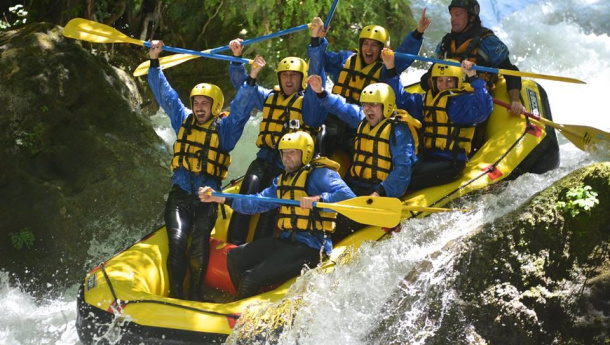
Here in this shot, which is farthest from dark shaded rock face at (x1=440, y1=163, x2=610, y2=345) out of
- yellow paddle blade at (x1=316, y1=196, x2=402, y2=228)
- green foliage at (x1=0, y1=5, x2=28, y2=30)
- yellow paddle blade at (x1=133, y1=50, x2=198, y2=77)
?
green foliage at (x1=0, y1=5, x2=28, y2=30)

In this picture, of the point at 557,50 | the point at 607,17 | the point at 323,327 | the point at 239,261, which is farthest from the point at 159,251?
the point at 607,17

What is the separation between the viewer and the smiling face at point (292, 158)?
488cm

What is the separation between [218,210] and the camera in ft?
18.4

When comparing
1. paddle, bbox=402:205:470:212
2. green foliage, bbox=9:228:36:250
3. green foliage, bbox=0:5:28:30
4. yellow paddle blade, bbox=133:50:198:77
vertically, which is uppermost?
yellow paddle blade, bbox=133:50:198:77

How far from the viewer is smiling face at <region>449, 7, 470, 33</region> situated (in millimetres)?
6016

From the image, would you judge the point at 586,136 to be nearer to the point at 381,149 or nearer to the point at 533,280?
the point at 381,149

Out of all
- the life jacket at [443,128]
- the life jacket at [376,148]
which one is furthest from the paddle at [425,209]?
the life jacket at [443,128]

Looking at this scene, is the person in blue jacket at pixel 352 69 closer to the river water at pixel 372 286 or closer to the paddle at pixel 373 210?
the paddle at pixel 373 210

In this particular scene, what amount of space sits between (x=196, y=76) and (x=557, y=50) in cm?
511

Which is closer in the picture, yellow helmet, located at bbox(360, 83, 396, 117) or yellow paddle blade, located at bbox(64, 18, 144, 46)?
yellow helmet, located at bbox(360, 83, 396, 117)

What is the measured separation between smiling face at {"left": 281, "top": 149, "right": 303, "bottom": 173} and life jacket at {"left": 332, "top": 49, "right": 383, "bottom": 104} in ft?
3.94

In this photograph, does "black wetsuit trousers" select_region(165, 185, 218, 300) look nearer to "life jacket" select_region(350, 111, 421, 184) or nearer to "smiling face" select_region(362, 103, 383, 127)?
"life jacket" select_region(350, 111, 421, 184)

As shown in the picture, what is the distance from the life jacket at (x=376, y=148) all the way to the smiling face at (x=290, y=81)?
648 mm

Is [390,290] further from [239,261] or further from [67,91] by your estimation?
[67,91]
